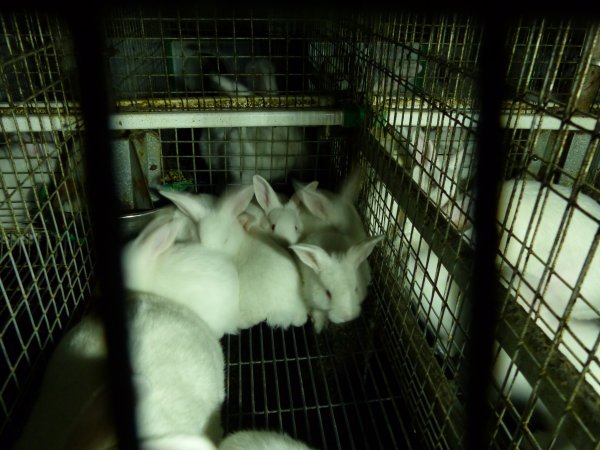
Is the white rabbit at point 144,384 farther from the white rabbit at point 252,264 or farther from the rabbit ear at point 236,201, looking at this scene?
the rabbit ear at point 236,201

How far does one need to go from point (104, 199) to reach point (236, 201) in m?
1.44

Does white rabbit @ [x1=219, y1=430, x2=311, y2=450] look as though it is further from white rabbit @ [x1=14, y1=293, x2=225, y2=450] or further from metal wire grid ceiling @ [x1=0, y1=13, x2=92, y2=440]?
metal wire grid ceiling @ [x1=0, y1=13, x2=92, y2=440]

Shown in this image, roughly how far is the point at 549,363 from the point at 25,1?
2.92 ft

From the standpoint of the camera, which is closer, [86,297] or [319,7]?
[319,7]

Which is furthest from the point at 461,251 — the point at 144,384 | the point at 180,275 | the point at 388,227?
the point at 180,275

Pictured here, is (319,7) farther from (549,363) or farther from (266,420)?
(266,420)

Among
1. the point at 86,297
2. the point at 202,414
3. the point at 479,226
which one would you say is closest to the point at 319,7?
the point at 479,226

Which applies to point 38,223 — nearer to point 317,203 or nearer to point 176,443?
point 317,203

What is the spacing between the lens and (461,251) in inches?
42.8

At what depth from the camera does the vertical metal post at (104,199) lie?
0.48 m

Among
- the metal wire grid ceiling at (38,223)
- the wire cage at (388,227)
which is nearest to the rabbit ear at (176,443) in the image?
the wire cage at (388,227)

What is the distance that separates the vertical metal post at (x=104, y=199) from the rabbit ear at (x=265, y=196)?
1.52m

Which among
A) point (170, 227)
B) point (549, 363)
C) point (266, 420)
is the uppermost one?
point (549, 363)

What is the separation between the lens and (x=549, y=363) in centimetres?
79
